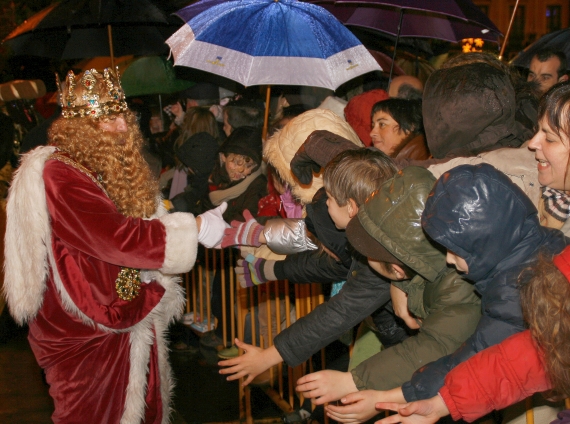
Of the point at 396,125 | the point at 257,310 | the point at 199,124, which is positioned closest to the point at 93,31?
the point at 199,124

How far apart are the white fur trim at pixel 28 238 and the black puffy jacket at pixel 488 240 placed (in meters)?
2.15

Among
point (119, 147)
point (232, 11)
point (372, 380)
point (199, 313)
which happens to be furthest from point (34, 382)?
point (372, 380)

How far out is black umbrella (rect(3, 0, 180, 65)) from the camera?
22.7 ft

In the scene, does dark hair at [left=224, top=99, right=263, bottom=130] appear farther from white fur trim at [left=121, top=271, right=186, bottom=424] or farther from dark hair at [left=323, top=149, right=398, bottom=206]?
dark hair at [left=323, top=149, right=398, bottom=206]

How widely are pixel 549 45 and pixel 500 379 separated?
15.9 feet

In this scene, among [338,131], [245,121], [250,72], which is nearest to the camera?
[338,131]

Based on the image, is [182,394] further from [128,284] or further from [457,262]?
[457,262]

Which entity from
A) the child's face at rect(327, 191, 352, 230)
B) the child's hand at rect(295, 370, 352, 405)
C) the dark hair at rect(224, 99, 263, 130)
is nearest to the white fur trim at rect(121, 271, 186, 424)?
the child's face at rect(327, 191, 352, 230)

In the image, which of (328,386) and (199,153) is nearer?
(328,386)

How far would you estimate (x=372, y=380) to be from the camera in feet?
9.09

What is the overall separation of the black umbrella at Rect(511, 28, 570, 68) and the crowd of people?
2.20m

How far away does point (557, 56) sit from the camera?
19.8ft

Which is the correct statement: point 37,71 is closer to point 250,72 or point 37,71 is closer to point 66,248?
point 250,72

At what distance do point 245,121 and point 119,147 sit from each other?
3.20 metres
